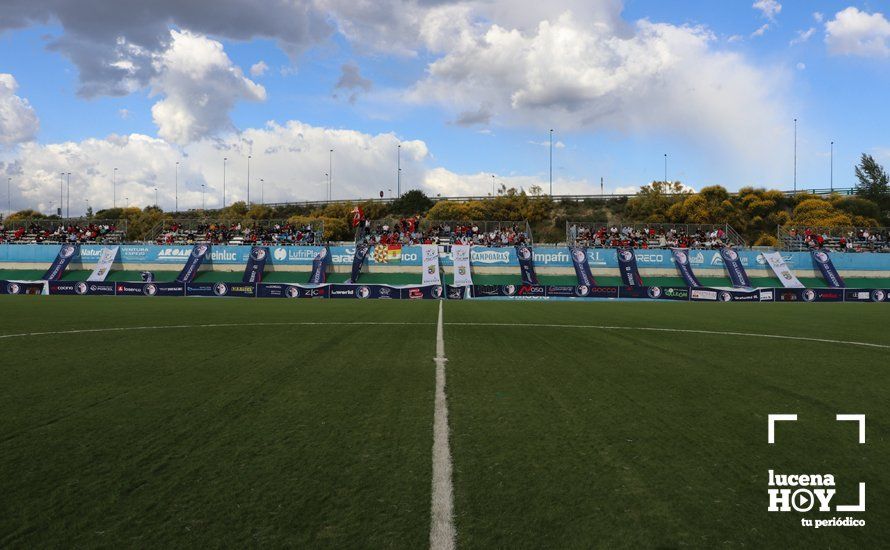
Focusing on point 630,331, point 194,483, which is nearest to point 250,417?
point 194,483

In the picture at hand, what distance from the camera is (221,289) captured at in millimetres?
36781

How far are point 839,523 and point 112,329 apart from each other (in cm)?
1475

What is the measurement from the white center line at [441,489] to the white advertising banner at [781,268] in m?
46.2

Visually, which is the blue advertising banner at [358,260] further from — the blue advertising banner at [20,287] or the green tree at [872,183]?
the green tree at [872,183]

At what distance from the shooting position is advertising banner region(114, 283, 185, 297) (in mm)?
35844

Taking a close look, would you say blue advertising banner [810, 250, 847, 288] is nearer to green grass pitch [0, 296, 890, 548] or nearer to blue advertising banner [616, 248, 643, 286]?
blue advertising banner [616, 248, 643, 286]

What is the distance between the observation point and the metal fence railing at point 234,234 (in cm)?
5297

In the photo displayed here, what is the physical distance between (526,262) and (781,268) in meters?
20.6

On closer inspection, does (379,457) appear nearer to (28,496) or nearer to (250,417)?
(250,417)

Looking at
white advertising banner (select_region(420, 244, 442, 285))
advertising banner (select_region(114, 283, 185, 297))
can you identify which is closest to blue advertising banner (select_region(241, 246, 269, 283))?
advertising banner (select_region(114, 283, 185, 297))

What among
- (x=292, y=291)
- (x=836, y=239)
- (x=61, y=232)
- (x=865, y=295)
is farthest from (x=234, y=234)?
(x=836, y=239)

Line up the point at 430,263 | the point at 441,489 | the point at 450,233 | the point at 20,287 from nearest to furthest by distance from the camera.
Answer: the point at 441,489, the point at 20,287, the point at 430,263, the point at 450,233

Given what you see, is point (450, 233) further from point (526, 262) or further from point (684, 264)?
point (684, 264)

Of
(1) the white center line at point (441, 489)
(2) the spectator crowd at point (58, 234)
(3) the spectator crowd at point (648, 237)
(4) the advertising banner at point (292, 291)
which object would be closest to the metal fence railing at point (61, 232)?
(2) the spectator crowd at point (58, 234)
